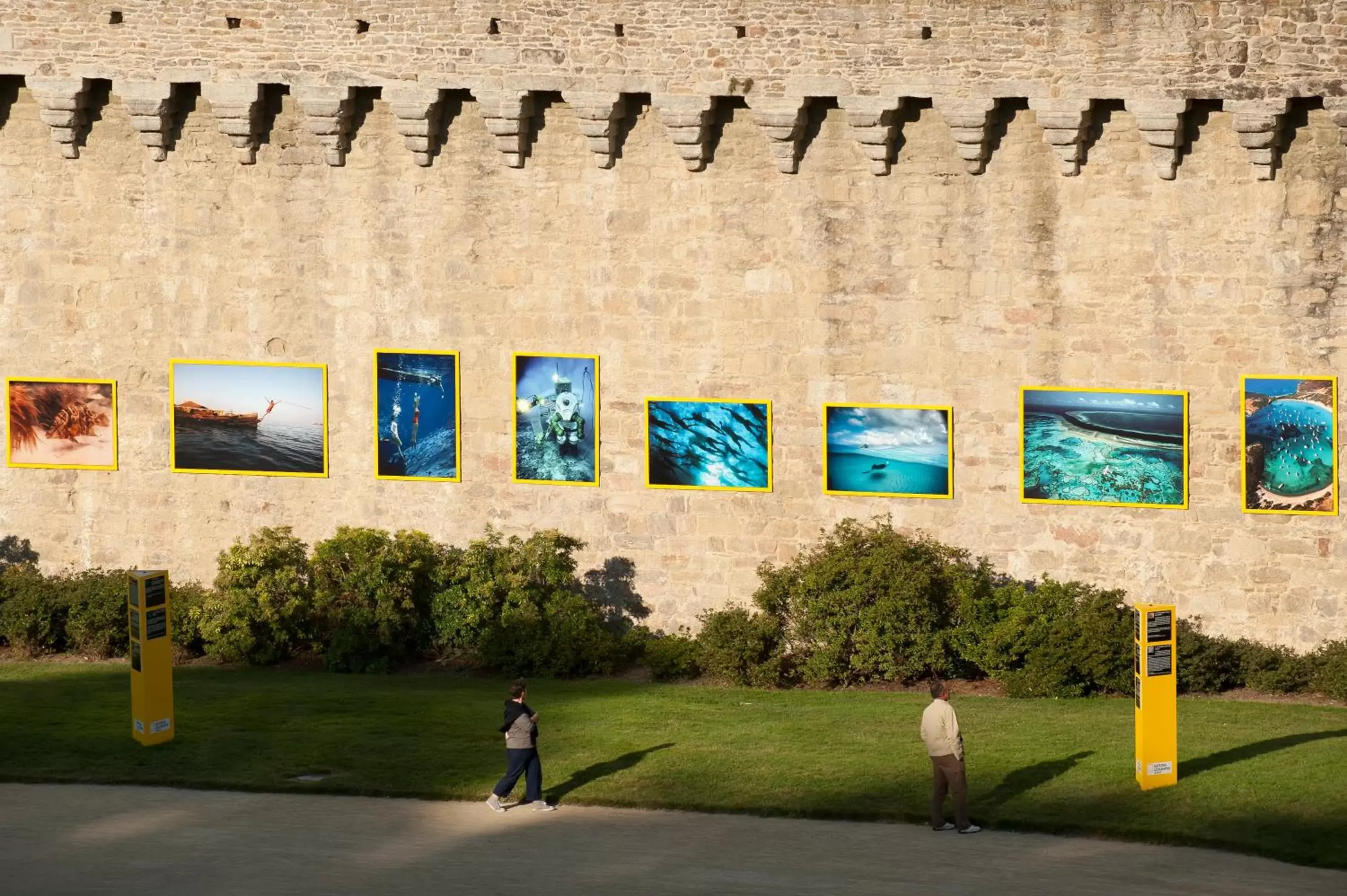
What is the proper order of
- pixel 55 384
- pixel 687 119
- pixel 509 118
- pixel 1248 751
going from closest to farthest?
pixel 1248 751, pixel 687 119, pixel 509 118, pixel 55 384

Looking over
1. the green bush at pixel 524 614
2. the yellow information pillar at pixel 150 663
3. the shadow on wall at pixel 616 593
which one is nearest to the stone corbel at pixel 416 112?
the green bush at pixel 524 614

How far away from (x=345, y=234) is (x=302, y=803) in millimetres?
8524

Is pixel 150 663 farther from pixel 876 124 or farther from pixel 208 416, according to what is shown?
pixel 876 124

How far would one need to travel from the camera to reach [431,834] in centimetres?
1898

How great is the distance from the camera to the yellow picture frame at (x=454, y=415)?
2609cm

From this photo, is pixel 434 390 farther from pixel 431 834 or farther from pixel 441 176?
pixel 431 834

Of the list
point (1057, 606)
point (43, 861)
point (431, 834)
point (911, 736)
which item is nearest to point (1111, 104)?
point (1057, 606)

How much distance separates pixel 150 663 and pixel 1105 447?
10711 mm

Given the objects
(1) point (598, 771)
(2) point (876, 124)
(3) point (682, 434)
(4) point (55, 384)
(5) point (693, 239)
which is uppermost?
(2) point (876, 124)

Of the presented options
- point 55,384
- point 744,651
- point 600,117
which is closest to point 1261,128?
point 600,117

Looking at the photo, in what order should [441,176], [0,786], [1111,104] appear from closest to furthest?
[0,786]
[1111,104]
[441,176]

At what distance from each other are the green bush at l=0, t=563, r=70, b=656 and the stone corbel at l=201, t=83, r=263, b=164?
5967 millimetres

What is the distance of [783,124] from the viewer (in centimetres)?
2442

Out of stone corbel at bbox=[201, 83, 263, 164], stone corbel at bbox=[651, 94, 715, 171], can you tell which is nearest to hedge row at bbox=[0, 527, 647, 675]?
stone corbel at bbox=[201, 83, 263, 164]
